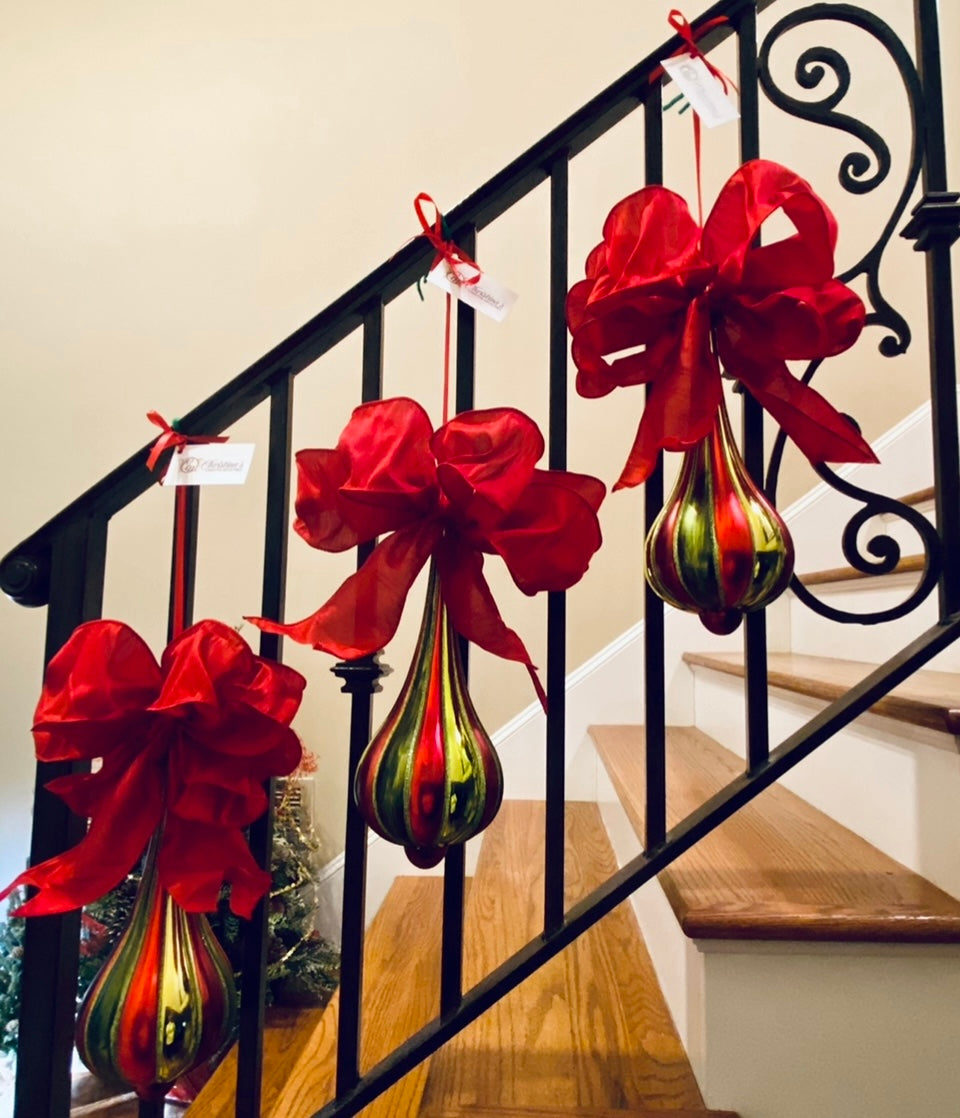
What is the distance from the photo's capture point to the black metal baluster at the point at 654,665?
76 centimetres

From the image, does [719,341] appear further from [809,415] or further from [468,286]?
[468,286]

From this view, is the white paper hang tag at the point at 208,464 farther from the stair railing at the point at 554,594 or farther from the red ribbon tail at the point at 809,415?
the red ribbon tail at the point at 809,415

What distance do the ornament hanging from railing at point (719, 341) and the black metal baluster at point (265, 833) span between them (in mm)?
366

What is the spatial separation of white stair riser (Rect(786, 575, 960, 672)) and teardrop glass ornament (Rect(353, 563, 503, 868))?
0.60 meters

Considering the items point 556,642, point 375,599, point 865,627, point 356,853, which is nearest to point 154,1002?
point 356,853

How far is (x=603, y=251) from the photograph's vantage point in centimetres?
69

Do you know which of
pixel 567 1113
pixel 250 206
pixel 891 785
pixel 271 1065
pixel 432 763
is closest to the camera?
pixel 432 763

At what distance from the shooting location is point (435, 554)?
2.17ft

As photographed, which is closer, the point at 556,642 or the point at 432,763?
the point at 432,763

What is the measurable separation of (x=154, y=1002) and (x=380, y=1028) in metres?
0.43

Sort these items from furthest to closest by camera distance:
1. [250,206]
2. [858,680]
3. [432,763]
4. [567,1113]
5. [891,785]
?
[250,206], [858,680], [891,785], [567,1113], [432,763]

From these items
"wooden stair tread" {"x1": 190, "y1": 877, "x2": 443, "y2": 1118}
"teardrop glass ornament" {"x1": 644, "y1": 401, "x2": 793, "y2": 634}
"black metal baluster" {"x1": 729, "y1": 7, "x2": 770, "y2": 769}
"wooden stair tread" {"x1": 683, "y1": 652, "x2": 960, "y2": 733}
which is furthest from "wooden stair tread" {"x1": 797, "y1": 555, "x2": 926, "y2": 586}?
"wooden stair tread" {"x1": 190, "y1": 877, "x2": 443, "y2": 1118}

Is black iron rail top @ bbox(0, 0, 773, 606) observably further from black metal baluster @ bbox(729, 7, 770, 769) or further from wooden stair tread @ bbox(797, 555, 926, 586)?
wooden stair tread @ bbox(797, 555, 926, 586)

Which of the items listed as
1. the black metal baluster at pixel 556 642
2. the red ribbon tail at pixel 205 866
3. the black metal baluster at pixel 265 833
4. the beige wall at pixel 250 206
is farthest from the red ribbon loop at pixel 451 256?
the beige wall at pixel 250 206
